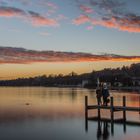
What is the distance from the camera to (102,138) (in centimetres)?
3011

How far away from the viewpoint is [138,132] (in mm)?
30859

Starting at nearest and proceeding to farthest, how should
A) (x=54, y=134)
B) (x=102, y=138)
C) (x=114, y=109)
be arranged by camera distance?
(x=102, y=138)
(x=54, y=134)
(x=114, y=109)

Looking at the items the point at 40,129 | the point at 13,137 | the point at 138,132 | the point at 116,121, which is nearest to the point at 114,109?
the point at 116,121

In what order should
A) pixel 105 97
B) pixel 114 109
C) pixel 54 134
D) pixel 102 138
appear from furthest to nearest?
1. pixel 105 97
2. pixel 114 109
3. pixel 54 134
4. pixel 102 138

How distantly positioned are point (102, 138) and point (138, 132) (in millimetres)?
3259

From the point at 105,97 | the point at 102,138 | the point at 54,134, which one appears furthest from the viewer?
the point at 105,97

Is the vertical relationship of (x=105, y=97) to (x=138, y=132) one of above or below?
above

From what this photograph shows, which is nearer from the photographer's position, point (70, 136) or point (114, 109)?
point (70, 136)

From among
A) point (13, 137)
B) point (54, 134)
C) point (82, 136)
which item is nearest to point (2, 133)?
point (13, 137)

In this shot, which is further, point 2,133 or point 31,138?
point 2,133

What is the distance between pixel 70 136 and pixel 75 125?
22.2 feet

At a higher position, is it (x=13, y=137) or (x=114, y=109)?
(x=114, y=109)

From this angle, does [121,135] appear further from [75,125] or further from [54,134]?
[75,125]

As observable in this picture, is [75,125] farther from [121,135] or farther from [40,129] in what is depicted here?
[121,135]
